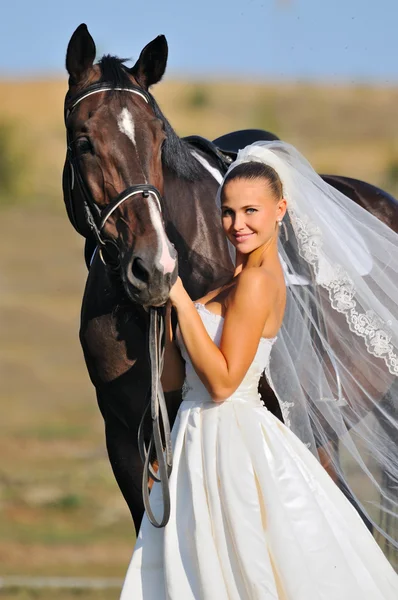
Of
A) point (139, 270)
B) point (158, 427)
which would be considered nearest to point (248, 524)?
point (158, 427)

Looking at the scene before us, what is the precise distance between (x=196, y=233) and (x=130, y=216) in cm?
90

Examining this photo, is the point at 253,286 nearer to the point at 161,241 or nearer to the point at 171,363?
the point at 161,241

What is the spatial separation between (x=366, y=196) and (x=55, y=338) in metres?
18.3

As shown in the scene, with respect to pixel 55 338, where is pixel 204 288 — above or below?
above

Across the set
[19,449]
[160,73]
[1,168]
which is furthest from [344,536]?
[1,168]

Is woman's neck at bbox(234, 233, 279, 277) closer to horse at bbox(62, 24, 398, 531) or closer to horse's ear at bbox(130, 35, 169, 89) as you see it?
horse at bbox(62, 24, 398, 531)

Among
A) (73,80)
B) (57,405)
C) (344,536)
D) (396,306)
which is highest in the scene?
(73,80)

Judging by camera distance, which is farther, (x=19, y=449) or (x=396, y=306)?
(x=19, y=449)

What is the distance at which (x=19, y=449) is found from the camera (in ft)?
51.3

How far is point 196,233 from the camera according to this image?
4688 millimetres

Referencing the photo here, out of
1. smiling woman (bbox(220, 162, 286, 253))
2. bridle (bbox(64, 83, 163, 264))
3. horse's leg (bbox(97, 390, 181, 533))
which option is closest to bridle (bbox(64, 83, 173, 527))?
bridle (bbox(64, 83, 163, 264))

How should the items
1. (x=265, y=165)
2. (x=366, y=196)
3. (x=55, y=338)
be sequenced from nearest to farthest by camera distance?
(x=265, y=165), (x=366, y=196), (x=55, y=338)

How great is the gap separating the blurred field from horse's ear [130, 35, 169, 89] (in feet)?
14.3

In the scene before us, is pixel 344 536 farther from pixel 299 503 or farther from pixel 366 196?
pixel 366 196
